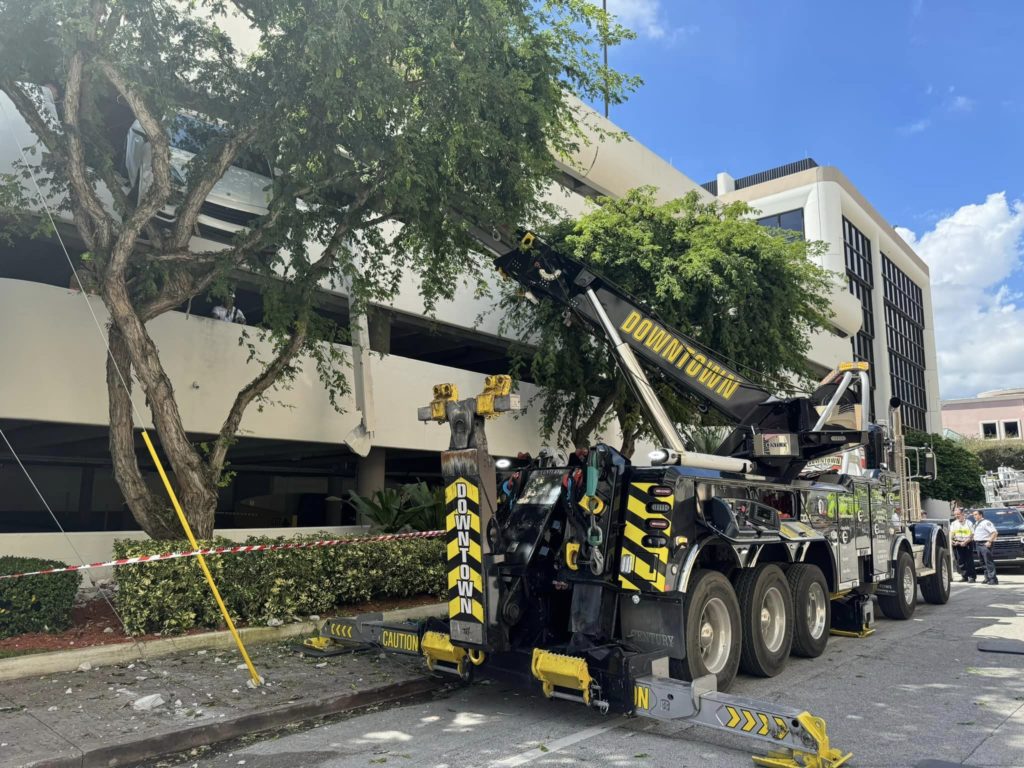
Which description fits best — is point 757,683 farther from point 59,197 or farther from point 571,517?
point 59,197

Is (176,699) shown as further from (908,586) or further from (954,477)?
(954,477)

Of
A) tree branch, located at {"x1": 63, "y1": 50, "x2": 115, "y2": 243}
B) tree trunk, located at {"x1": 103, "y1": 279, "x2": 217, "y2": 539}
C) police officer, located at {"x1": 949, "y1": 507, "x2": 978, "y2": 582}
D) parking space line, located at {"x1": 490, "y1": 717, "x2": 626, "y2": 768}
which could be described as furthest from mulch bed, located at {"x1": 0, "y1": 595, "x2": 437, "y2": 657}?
police officer, located at {"x1": 949, "y1": 507, "x2": 978, "y2": 582}

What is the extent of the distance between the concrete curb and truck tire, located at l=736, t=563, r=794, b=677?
9.75ft

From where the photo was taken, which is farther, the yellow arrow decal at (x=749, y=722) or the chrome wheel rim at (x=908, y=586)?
the chrome wheel rim at (x=908, y=586)

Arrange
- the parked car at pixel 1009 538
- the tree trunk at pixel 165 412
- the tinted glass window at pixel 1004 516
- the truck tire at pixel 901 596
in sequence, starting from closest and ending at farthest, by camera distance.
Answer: the tree trunk at pixel 165 412, the truck tire at pixel 901 596, the parked car at pixel 1009 538, the tinted glass window at pixel 1004 516

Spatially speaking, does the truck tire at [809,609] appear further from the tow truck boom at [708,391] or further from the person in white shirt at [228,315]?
the person in white shirt at [228,315]

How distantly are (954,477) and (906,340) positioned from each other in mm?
14429

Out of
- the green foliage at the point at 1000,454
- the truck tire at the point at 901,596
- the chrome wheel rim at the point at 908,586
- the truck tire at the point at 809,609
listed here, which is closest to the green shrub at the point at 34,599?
the truck tire at the point at 809,609

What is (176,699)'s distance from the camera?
6512 millimetres

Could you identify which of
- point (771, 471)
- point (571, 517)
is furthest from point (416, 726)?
point (771, 471)

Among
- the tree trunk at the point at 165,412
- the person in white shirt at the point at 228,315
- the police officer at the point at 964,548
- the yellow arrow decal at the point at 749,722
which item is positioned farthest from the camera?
the police officer at the point at 964,548

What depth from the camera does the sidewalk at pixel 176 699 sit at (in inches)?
214

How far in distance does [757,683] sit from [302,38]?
798cm

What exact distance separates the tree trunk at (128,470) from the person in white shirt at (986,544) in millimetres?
16089
